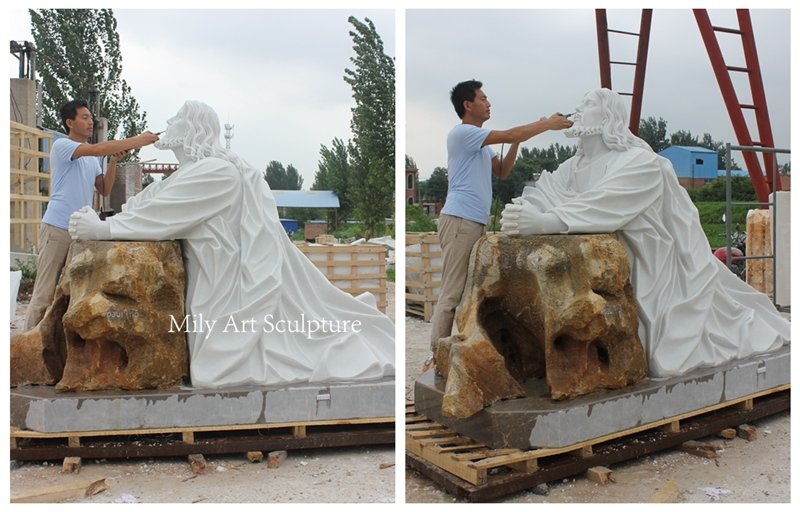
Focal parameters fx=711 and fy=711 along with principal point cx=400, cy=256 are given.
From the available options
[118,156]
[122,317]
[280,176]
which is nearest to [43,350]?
[122,317]

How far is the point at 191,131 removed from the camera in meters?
4.03

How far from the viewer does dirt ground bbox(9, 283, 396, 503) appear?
3.28m

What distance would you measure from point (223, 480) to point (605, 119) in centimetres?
278

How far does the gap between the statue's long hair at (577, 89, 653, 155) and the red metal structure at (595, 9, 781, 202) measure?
0.98 metres

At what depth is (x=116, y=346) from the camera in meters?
3.67

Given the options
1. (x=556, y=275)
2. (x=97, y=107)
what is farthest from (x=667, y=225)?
(x=97, y=107)

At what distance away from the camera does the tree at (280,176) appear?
4.39 meters

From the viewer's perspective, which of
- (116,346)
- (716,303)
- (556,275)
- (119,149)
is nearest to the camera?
(556,275)

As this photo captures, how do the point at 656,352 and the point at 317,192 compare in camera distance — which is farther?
the point at 317,192

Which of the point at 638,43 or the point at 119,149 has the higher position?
the point at 638,43

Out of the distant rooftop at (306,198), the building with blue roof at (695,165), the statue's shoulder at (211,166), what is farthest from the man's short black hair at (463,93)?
the building with blue roof at (695,165)
